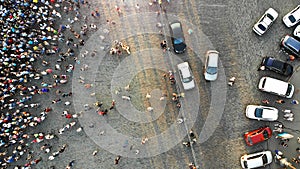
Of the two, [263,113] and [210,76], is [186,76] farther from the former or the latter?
[263,113]

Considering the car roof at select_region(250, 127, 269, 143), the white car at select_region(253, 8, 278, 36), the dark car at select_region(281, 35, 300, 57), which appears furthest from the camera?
the white car at select_region(253, 8, 278, 36)

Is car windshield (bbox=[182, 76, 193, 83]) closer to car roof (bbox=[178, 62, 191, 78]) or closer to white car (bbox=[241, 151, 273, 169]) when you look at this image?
car roof (bbox=[178, 62, 191, 78])

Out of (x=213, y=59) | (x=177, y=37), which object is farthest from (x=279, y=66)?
(x=177, y=37)

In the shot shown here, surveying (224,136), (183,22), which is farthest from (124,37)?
(224,136)

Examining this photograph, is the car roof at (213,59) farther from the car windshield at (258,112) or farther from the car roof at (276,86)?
the car windshield at (258,112)

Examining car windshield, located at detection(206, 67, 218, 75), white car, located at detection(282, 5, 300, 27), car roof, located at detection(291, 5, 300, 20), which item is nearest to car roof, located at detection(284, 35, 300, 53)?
white car, located at detection(282, 5, 300, 27)

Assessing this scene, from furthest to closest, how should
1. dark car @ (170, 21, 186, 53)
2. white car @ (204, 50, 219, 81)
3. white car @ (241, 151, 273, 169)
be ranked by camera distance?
dark car @ (170, 21, 186, 53)
white car @ (204, 50, 219, 81)
white car @ (241, 151, 273, 169)

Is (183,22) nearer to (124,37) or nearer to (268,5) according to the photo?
Answer: (124,37)
